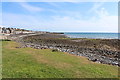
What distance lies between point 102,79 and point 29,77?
4736mm

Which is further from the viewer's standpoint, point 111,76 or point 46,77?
point 111,76

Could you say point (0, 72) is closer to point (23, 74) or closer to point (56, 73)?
point (23, 74)

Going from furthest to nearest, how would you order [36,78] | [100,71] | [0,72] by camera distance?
[100,71]
[0,72]
[36,78]

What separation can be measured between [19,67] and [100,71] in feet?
20.1

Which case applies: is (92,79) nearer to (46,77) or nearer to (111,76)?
(111,76)

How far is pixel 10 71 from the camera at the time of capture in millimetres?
9258

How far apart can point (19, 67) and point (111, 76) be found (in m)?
6.74

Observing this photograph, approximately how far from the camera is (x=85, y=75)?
9.24 meters

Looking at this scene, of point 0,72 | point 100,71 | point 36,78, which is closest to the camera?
point 36,78

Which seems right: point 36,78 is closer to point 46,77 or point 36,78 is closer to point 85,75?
point 46,77

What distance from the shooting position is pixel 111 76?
31.0 ft

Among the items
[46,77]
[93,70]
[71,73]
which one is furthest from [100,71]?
[46,77]

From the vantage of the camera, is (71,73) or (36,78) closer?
(36,78)

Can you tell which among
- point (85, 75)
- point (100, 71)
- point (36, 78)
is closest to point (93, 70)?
point (100, 71)
